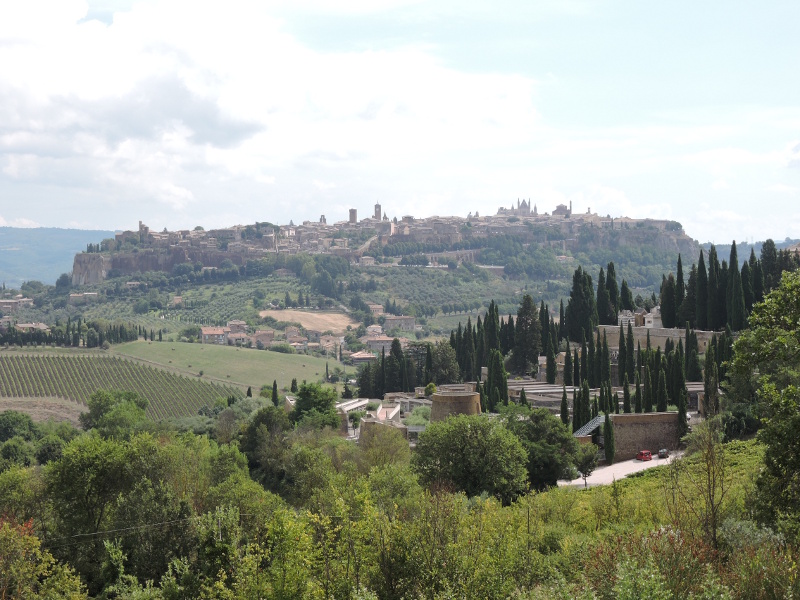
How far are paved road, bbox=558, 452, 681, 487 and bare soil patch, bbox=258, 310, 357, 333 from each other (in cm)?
9536

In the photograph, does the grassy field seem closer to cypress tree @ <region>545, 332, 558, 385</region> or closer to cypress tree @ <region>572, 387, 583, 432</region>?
cypress tree @ <region>545, 332, 558, 385</region>

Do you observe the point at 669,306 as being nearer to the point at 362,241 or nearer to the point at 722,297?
the point at 722,297

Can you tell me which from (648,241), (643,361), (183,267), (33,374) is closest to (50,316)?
(183,267)

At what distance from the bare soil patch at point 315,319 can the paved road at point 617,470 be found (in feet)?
313

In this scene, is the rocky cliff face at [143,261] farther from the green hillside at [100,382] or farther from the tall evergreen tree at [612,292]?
the tall evergreen tree at [612,292]

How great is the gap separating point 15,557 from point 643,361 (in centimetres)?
2964

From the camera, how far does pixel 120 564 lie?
2497 centimetres

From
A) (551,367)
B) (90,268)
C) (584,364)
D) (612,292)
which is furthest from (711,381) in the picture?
(90,268)

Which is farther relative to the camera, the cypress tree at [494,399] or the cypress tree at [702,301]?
the cypress tree at [702,301]

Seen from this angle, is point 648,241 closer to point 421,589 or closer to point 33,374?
point 33,374

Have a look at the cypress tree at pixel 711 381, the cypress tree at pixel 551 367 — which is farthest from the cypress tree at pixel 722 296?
the cypress tree at pixel 551 367

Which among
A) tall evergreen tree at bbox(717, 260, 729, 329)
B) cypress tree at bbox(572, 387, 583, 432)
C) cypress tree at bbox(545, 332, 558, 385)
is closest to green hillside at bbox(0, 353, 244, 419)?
cypress tree at bbox(545, 332, 558, 385)

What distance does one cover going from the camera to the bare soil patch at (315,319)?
132500 mm

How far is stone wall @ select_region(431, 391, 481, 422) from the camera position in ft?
135
